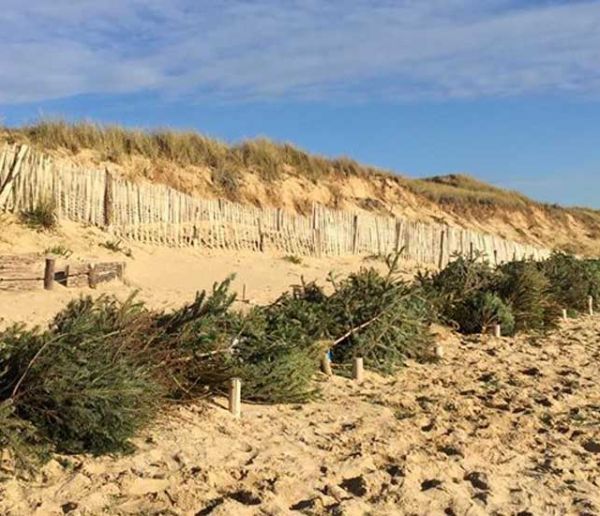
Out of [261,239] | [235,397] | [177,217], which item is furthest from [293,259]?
[235,397]

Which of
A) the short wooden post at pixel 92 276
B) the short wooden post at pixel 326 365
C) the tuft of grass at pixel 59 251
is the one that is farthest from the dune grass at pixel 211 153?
the short wooden post at pixel 326 365

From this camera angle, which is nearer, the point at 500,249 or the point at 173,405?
the point at 173,405

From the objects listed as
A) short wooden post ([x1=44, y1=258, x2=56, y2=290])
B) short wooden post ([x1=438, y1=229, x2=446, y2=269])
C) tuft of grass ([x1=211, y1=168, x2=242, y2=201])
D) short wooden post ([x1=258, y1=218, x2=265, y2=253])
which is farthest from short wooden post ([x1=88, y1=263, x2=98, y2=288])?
short wooden post ([x1=438, y1=229, x2=446, y2=269])

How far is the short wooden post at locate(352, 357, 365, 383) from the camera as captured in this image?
850cm

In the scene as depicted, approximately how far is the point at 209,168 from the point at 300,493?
16.5 metres

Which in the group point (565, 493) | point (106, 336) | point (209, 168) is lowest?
point (565, 493)

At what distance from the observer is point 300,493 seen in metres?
4.90

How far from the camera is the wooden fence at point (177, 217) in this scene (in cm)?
1430

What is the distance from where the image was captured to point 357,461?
5574 mm

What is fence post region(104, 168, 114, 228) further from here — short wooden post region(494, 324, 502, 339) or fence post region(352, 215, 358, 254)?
short wooden post region(494, 324, 502, 339)

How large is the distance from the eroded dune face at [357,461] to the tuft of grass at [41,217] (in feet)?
24.6

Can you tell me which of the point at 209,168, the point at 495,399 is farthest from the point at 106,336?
the point at 209,168

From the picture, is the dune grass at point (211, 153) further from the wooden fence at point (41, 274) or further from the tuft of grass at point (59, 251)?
the wooden fence at point (41, 274)

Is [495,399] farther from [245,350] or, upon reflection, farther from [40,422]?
[40,422]
